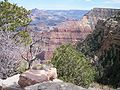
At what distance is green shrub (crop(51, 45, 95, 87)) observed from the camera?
1702cm

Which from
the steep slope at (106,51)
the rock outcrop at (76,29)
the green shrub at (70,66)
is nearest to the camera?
the green shrub at (70,66)

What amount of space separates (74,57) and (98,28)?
6468 cm

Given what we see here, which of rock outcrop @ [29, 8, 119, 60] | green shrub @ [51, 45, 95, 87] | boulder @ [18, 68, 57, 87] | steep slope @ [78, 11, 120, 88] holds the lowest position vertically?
rock outcrop @ [29, 8, 119, 60]

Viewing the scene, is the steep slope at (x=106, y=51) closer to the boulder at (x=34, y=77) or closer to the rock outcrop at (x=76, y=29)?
the boulder at (x=34, y=77)

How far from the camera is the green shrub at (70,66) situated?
17.0 m

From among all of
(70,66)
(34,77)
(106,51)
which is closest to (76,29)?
(106,51)

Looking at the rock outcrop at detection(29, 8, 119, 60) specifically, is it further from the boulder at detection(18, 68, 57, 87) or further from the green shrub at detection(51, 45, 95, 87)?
the boulder at detection(18, 68, 57, 87)

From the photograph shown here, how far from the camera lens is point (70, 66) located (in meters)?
17.2

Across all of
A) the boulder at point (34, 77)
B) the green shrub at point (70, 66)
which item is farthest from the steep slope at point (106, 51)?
the boulder at point (34, 77)

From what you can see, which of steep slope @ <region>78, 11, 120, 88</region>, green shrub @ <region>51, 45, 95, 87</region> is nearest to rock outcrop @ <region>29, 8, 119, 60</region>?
steep slope @ <region>78, 11, 120, 88</region>

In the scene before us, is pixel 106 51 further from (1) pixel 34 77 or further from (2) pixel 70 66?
(1) pixel 34 77

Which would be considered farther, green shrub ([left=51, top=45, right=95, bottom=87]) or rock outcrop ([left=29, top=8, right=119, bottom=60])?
rock outcrop ([left=29, top=8, right=119, bottom=60])

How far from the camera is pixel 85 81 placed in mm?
17828

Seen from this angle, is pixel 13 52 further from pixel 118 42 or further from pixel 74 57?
pixel 118 42
